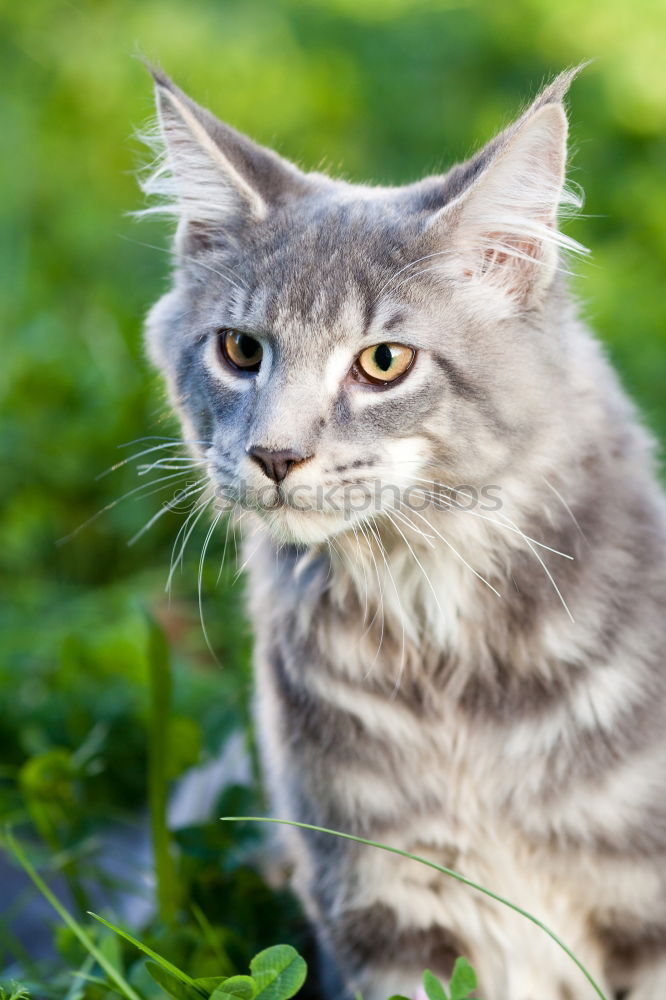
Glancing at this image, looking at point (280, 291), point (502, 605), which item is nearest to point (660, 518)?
point (502, 605)

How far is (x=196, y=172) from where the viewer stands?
2314mm

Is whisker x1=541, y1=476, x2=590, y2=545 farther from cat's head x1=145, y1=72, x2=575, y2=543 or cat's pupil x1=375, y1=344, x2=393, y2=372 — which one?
cat's pupil x1=375, y1=344, x2=393, y2=372

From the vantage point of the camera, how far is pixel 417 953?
229 centimetres

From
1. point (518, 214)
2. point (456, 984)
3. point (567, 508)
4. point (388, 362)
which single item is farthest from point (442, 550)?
point (456, 984)

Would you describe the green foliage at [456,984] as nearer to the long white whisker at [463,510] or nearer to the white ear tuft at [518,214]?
the long white whisker at [463,510]

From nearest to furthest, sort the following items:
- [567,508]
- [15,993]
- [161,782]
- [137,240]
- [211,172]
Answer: [15,993], [567,508], [211,172], [161,782], [137,240]

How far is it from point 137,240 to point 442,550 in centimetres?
428

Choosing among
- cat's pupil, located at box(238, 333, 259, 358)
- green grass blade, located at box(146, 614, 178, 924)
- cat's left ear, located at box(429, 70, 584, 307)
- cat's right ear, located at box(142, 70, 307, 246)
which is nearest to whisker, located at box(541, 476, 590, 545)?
cat's left ear, located at box(429, 70, 584, 307)

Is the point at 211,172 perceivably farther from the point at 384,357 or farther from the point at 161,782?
the point at 161,782

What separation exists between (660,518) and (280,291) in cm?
92

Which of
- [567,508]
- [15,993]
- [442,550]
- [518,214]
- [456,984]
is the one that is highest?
[518,214]

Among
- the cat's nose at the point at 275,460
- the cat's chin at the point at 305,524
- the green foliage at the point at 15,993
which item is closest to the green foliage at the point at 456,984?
the green foliage at the point at 15,993

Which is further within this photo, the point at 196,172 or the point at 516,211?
the point at 196,172

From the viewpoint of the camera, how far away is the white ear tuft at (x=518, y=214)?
1.96 meters
